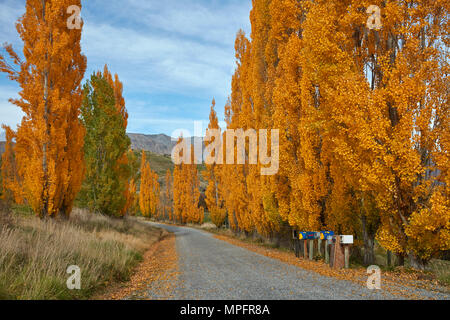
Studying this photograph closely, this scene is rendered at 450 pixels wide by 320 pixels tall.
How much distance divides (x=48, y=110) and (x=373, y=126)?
11952 millimetres

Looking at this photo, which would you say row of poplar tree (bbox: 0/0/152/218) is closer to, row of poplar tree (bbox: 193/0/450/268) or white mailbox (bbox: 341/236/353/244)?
row of poplar tree (bbox: 193/0/450/268)

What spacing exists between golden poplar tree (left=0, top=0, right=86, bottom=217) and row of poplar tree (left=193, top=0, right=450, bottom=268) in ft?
29.6

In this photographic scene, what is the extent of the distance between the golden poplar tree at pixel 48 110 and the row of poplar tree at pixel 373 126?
9.01m

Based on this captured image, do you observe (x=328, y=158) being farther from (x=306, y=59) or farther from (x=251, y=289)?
(x=251, y=289)

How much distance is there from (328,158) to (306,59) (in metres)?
3.56

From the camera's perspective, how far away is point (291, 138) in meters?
12.4

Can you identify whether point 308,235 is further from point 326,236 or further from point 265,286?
point 265,286

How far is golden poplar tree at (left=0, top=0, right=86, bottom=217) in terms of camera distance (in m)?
11.3

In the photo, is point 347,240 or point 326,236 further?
point 326,236

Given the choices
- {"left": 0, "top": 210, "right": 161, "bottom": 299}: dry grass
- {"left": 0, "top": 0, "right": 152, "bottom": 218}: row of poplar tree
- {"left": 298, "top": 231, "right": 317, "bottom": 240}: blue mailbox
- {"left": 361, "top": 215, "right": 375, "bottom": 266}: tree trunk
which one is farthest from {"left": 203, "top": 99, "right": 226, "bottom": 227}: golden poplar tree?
{"left": 0, "top": 210, "right": 161, "bottom": 299}: dry grass

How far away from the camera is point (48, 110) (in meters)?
11.9

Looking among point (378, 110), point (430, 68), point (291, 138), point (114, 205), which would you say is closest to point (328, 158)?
point (291, 138)

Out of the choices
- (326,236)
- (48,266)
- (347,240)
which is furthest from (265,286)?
(48,266)

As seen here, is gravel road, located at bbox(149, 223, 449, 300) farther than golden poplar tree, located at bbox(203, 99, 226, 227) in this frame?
No
